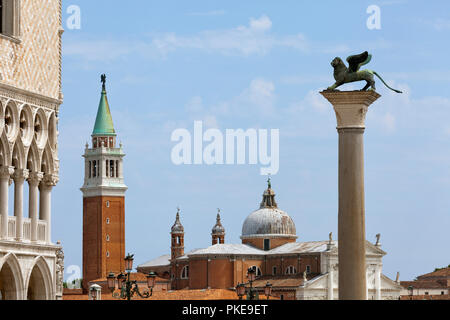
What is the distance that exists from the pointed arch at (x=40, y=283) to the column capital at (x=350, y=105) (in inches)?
264

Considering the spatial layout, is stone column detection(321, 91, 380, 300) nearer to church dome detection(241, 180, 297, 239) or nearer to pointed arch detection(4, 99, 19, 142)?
pointed arch detection(4, 99, 19, 142)

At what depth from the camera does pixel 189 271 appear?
103062 mm

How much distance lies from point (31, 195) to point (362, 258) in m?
6.82

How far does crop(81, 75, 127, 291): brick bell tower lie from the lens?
10294cm

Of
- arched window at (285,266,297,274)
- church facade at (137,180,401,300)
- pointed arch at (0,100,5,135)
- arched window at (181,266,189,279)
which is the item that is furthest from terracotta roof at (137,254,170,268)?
pointed arch at (0,100,5,135)

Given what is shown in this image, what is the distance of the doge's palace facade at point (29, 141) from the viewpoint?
22.2 metres

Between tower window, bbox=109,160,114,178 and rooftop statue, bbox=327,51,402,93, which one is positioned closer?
rooftop statue, bbox=327,51,402,93

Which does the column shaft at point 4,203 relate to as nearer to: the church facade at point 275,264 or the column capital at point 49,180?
the column capital at point 49,180

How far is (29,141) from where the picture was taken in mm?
22844

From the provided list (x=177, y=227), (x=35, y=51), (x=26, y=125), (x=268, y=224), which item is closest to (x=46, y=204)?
(x=26, y=125)

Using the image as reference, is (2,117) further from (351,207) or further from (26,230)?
(351,207)

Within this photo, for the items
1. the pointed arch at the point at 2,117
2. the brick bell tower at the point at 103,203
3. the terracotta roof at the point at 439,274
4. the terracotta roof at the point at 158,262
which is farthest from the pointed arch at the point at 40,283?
the terracotta roof at the point at 158,262

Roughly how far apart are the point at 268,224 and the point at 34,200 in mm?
84635
